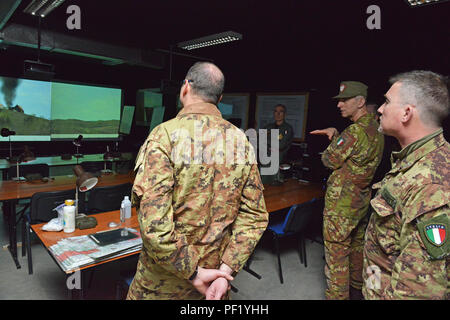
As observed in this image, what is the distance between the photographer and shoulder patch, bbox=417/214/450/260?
0.91 metres

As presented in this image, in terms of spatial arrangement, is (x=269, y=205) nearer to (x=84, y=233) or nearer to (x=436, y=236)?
(x=84, y=233)

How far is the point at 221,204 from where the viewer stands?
119 cm

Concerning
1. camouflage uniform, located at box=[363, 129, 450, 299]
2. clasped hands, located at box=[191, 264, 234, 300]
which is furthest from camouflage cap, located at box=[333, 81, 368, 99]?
clasped hands, located at box=[191, 264, 234, 300]

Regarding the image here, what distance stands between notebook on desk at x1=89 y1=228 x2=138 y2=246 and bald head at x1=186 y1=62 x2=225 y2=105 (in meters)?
1.19

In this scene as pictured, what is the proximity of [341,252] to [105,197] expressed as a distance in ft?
7.71

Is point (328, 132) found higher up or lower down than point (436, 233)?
higher up

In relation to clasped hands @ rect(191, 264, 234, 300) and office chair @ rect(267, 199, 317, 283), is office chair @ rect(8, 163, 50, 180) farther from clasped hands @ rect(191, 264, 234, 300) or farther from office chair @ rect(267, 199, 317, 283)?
clasped hands @ rect(191, 264, 234, 300)

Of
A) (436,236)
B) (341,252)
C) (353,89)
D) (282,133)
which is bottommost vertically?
(341,252)

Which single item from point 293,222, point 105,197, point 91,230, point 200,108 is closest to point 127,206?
point 91,230

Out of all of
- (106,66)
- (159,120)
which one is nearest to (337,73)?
(159,120)

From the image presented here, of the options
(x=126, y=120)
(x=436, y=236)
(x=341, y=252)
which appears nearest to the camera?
(x=436, y=236)

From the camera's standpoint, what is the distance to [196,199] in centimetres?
113

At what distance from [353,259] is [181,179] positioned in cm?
214

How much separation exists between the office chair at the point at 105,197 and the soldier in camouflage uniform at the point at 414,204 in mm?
2546
